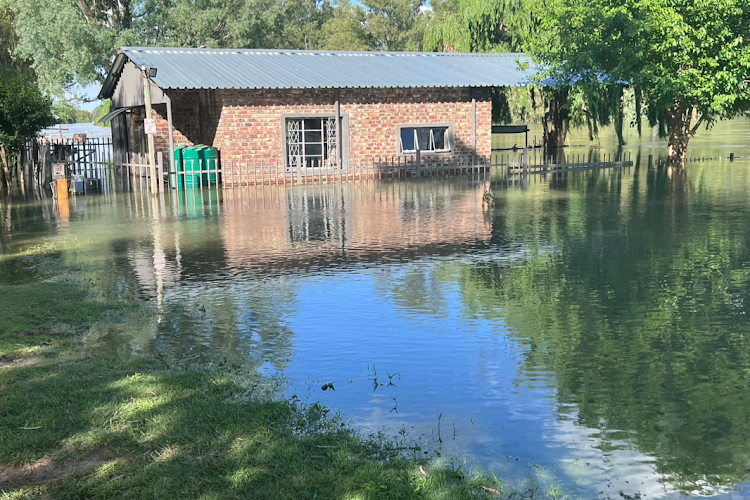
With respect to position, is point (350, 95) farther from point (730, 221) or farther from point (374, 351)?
point (374, 351)

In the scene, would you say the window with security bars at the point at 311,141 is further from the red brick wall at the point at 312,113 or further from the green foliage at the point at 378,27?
the green foliage at the point at 378,27

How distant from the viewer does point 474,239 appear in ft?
49.4

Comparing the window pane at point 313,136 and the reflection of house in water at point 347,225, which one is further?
the window pane at point 313,136

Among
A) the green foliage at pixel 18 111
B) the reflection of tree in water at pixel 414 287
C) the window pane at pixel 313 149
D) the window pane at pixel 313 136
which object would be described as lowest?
the reflection of tree in water at pixel 414 287

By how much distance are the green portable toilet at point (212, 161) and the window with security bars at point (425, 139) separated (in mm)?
7544

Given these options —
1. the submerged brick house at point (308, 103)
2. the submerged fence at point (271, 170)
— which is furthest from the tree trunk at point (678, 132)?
the submerged brick house at point (308, 103)

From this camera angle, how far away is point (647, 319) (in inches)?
360

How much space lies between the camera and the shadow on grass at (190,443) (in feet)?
16.5

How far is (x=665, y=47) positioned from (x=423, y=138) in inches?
382

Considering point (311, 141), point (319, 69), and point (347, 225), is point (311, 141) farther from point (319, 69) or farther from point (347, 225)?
point (347, 225)

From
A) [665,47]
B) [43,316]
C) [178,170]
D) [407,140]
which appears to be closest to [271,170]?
[178,170]

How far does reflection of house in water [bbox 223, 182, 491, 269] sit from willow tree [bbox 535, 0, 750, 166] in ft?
29.1

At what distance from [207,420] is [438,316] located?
4.08m

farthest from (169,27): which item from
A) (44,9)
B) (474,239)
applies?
(474,239)
